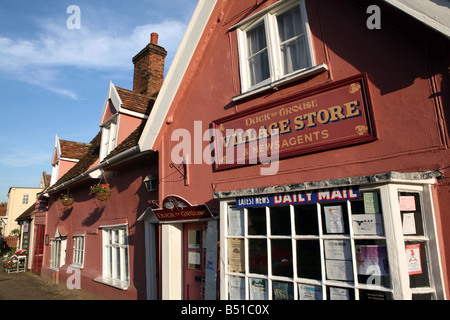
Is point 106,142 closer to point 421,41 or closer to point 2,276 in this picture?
point 421,41

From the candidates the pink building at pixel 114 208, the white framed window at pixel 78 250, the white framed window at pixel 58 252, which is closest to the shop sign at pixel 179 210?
the pink building at pixel 114 208

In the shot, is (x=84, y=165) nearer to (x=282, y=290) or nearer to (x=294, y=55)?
(x=294, y=55)

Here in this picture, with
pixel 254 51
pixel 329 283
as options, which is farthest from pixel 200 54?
pixel 329 283

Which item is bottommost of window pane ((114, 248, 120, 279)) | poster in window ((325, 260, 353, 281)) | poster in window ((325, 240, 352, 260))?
window pane ((114, 248, 120, 279))

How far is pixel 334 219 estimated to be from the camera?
3797 mm

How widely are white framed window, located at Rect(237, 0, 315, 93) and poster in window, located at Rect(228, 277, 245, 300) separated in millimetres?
3351

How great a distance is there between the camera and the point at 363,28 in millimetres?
4234

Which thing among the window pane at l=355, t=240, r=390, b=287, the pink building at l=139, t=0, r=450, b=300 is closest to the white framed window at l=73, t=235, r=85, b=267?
the pink building at l=139, t=0, r=450, b=300

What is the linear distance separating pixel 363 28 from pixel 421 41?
83 centimetres

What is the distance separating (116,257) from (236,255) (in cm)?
548

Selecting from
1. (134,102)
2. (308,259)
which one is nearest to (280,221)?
(308,259)

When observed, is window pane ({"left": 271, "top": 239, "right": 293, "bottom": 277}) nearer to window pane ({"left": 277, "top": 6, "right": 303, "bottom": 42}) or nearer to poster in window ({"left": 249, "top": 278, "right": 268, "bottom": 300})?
poster in window ({"left": 249, "top": 278, "right": 268, "bottom": 300})

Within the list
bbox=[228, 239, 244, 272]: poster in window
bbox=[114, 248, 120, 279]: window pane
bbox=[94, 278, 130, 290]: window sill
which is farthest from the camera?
bbox=[114, 248, 120, 279]: window pane

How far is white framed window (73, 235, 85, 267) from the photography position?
35.5 ft
